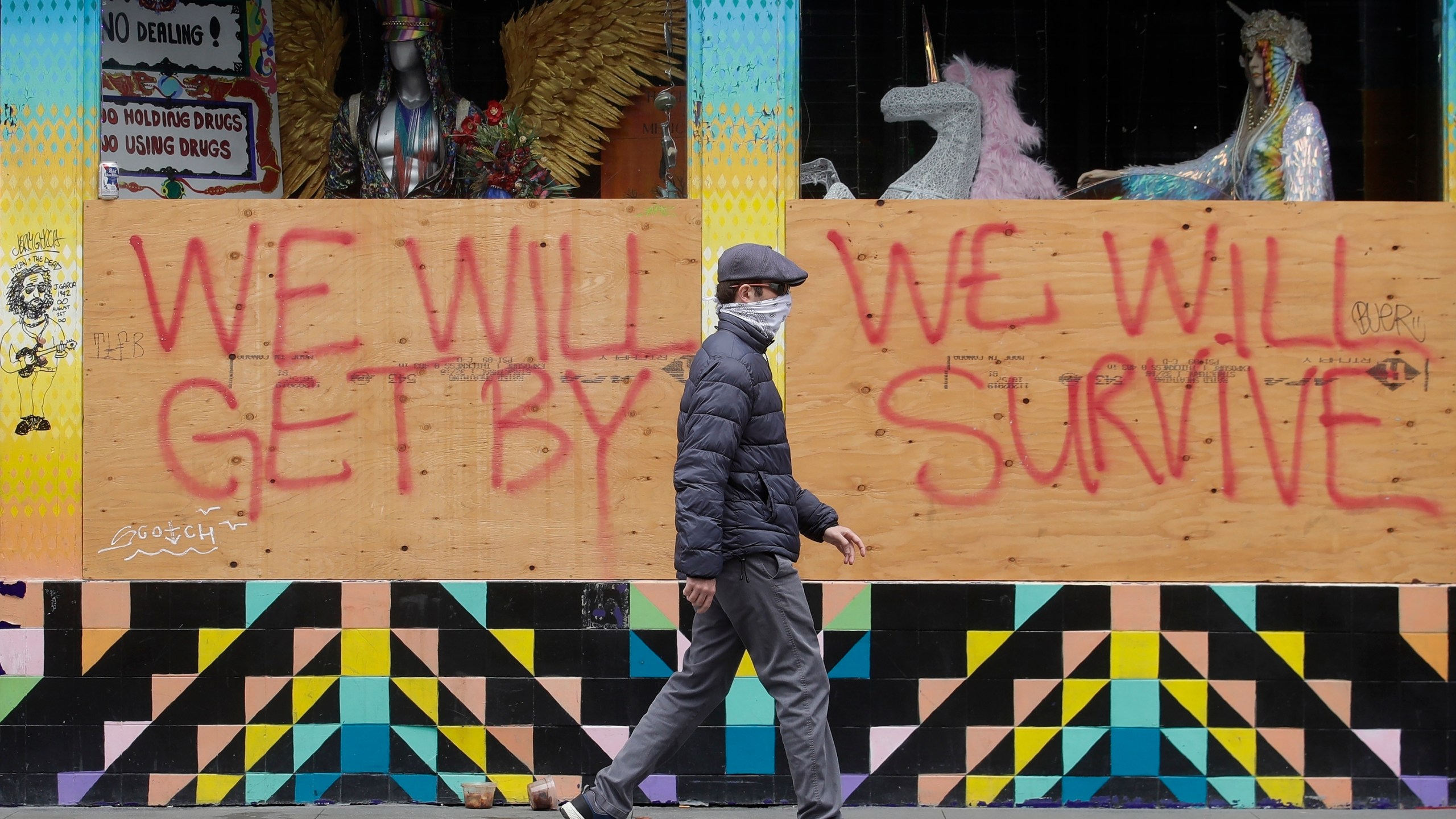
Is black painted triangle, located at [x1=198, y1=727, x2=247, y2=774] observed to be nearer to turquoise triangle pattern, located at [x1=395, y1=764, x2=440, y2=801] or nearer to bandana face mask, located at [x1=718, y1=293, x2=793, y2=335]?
turquoise triangle pattern, located at [x1=395, y1=764, x2=440, y2=801]

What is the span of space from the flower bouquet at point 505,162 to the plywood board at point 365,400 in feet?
1.85

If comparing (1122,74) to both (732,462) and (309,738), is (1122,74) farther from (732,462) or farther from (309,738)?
(309,738)

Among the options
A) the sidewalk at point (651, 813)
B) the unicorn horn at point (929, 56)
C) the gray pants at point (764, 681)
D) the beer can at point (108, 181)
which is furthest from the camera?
the unicorn horn at point (929, 56)

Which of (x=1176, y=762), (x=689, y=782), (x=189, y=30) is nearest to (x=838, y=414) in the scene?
(x=689, y=782)

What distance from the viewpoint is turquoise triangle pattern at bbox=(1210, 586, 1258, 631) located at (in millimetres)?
4793

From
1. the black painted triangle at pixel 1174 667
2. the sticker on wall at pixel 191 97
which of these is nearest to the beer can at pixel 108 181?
the sticker on wall at pixel 191 97

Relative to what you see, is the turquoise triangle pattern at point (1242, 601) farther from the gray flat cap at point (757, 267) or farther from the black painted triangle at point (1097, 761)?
the gray flat cap at point (757, 267)

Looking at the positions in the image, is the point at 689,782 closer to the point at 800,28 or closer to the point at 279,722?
the point at 279,722

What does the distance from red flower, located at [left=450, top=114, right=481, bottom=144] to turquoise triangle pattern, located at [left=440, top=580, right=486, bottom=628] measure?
2.01 m

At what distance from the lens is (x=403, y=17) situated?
18.2 ft

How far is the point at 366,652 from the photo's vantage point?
4.82 meters

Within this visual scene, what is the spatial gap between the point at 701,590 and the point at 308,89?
350 cm

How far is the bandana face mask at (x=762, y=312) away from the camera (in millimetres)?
4043

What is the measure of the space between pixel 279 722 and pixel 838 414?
8.19 feet
